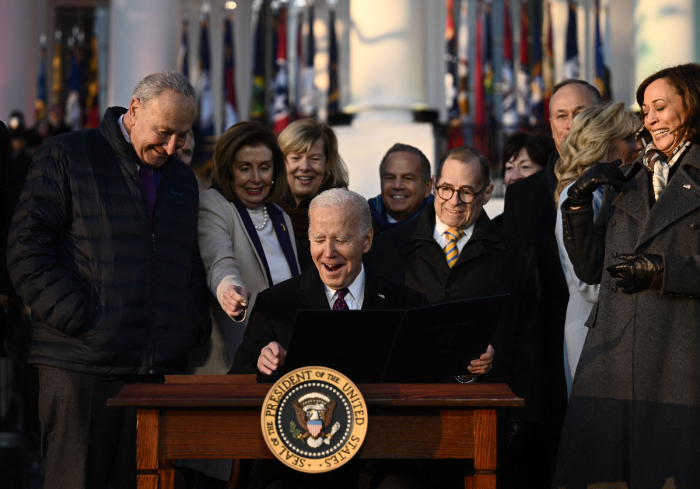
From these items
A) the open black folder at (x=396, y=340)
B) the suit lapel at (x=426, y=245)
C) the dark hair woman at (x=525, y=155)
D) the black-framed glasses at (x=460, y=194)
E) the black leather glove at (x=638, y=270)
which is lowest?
the open black folder at (x=396, y=340)

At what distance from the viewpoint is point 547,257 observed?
197 inches

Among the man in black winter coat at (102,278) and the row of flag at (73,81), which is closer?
the man in black winter coat at (102,278)

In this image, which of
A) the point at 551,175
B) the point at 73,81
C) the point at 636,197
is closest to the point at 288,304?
the point at 636,197

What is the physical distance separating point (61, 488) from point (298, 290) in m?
1.29

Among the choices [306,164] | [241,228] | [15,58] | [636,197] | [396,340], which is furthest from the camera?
[15,58]

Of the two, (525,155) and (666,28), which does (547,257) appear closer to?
(525,155)

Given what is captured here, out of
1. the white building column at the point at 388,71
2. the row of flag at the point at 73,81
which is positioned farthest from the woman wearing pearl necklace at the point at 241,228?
the row of flag at the point at 73,81

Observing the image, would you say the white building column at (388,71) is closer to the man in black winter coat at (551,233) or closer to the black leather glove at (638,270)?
the man in black winter coat at (551,233)

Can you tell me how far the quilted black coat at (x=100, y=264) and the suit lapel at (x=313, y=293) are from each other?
1.75 feet

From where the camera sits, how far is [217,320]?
14.7 ft

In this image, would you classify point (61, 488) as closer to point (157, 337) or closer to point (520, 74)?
point (157, 337)

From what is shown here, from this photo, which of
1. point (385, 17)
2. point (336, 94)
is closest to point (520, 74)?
point (336, 94)

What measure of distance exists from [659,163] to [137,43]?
933 cm

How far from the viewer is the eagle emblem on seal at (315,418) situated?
287 centimetres
